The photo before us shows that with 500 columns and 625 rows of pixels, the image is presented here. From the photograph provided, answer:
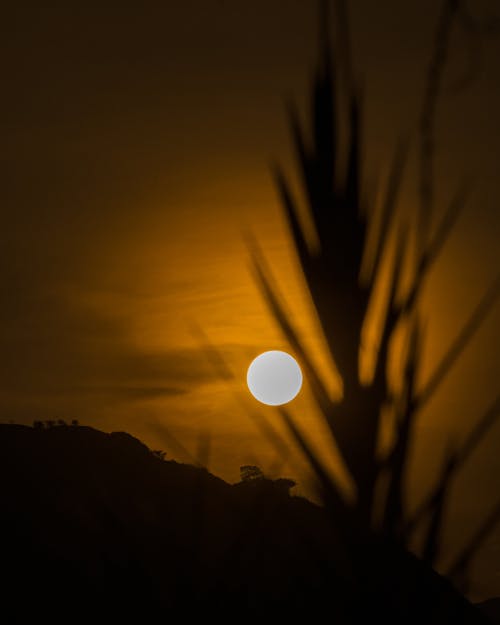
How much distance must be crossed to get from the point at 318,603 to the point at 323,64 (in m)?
1.10

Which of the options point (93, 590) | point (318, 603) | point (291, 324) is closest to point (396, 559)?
point (318, 603)

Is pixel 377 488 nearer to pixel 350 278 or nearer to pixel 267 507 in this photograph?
pixel 267 507

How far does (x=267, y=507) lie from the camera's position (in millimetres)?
1630

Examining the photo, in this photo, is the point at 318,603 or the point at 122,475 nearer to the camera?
the point at 318,603

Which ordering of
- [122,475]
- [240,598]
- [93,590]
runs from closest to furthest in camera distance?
[240,598] → [93,590] → [122,475]

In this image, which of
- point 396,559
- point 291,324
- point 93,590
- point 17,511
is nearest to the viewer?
point 396,559

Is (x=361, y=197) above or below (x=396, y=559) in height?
above

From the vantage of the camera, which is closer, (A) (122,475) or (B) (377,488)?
(B) (377,488)

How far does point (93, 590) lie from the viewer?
2.01m

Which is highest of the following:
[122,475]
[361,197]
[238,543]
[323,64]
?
[323,64]

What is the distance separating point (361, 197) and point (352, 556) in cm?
71

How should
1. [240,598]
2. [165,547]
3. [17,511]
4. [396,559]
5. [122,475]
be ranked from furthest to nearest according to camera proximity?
[17,511] → [122,475] → [165,547] → [240,598] → [396,559]

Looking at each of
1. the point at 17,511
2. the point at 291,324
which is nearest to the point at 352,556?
the point at 291,324

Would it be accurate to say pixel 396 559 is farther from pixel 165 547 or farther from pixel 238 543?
pixel 165 547
